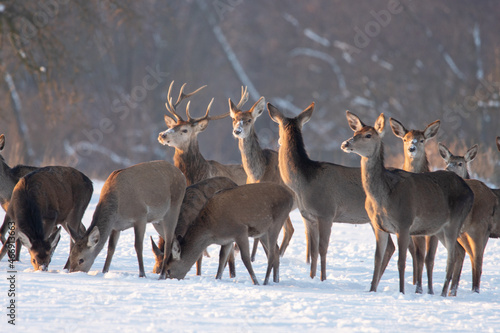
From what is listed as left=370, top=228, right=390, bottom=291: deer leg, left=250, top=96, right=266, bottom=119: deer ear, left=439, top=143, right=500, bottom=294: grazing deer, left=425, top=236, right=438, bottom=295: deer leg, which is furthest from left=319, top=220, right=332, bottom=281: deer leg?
left=250, top=96, right=266, bottom=119: deer ear

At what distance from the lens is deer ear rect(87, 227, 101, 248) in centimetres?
908

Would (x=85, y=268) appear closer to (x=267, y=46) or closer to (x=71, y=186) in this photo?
(x=71, y=186)

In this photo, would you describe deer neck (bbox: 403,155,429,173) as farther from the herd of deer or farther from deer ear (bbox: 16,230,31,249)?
deer ear (bbox: 16,230,31,249)

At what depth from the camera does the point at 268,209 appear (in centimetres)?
945

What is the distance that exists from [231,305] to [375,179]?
9.31 ft

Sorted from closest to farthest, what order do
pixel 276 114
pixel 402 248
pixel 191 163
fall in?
1. pixel 402 248
2. pixel 276 114
3. pixel 191 163

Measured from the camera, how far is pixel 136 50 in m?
48.9

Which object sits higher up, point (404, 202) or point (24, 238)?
point (404, 202)

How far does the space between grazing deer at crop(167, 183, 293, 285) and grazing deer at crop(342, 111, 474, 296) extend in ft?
3.78

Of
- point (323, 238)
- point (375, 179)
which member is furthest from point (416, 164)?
point (375, 179)

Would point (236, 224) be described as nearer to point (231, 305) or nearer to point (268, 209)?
point (268, 209)

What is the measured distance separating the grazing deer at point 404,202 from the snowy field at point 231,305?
0.64 m

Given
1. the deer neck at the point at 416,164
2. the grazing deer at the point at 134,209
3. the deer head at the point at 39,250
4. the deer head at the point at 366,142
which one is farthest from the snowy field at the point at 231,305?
the deer neck at the point at 416,164

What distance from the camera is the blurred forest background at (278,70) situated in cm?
4412
